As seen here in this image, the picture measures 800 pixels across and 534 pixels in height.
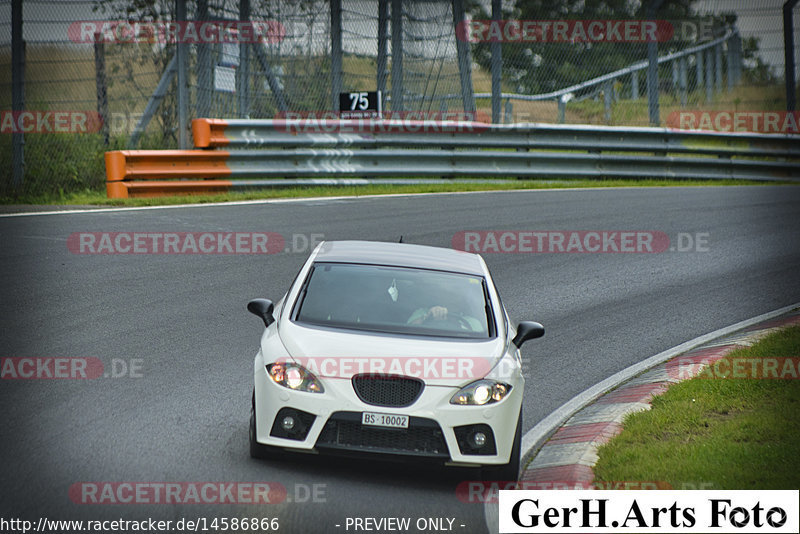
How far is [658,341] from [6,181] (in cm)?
1123

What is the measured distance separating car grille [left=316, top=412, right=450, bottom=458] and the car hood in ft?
0.86

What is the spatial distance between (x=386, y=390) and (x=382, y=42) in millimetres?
13518

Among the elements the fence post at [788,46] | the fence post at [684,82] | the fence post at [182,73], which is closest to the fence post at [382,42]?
the fence post at [182,73]

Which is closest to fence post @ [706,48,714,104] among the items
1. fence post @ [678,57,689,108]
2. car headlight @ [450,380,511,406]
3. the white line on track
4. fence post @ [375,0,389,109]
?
fence post @ [678,57,689,108]

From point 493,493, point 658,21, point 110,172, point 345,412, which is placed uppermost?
point 658,21

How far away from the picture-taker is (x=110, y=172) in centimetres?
1639

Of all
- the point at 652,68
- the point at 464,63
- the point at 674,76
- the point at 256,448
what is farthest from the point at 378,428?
the point at 674,76

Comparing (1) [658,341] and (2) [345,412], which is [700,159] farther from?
(2) [345,412]

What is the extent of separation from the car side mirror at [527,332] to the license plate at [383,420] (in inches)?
54.4

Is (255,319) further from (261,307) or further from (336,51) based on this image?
(336,51)

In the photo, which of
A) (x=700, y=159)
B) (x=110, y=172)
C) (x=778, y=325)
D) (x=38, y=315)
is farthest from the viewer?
(x=700, y=159)

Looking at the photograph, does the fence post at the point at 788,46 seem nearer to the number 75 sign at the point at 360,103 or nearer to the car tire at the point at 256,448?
the number 75 sign at the point at 360,103

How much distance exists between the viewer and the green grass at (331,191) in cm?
1616

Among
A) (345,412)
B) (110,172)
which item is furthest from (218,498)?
(110,172)
